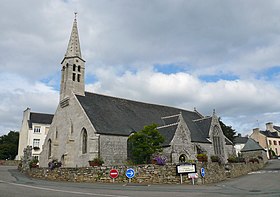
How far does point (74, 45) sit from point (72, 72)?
421 cm

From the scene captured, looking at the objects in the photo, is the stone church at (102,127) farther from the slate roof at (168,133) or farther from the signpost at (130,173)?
the signpost at (130,173)

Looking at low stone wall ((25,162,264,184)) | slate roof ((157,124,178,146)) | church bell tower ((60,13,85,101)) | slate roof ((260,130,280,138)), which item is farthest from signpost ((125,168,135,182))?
slate roof ((260,130,280,138))

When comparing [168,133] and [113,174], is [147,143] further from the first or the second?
[113,174]

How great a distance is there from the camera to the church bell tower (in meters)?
31.7

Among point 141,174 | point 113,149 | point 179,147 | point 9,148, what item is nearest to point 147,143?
point 179,147

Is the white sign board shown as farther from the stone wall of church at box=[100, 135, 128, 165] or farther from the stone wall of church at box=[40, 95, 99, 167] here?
the stone wall of church at box=[40, 95, 99, 167]

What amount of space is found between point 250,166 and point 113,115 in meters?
20.0

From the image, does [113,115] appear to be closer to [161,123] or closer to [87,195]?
[161,123]

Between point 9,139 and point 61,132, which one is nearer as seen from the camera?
point 61,132

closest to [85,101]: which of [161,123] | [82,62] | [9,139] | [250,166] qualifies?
[82,62]

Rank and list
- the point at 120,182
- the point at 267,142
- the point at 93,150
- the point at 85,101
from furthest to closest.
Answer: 1. the point at 267,142
2. the point at 85,101
3. the point at 93,150
4. the point at 120,182

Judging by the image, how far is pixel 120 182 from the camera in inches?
756

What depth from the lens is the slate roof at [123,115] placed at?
28.4 meters

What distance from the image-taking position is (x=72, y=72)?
32.3 meters
